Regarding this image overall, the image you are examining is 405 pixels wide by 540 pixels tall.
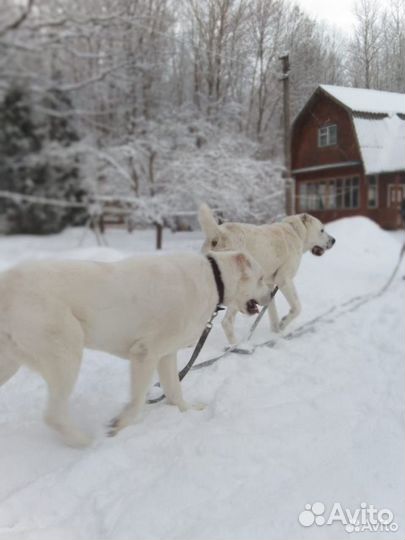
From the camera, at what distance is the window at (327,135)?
224cm

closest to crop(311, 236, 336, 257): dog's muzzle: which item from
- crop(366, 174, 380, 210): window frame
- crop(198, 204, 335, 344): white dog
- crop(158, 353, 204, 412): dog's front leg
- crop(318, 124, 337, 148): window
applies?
crop(198, 204, 335, 344): white dog

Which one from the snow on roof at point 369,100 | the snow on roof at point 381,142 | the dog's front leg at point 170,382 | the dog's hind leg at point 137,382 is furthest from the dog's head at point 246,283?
the snow on roof at point 369,100

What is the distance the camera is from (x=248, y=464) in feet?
6.00

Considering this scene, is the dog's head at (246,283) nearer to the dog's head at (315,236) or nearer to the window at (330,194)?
the window at (330,194)

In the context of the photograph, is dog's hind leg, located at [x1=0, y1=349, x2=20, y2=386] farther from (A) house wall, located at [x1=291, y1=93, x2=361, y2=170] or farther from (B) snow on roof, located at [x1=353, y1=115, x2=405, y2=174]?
(B) snow on roof, located at [x1=353, y1=115, x2=405, y2=174]

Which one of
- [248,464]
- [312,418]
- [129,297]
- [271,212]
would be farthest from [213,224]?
[248,464]

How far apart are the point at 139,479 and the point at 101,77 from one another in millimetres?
3091

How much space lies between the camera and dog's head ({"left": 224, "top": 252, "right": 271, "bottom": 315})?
8.04 feet

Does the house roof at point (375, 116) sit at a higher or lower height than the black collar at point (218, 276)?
higher

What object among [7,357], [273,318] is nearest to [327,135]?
[7,357]

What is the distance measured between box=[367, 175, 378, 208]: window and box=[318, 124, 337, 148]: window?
0.32 meters

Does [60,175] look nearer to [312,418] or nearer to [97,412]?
[97,412]

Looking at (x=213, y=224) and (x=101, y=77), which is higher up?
(x=101, y=77)

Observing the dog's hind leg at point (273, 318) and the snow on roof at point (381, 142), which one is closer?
the snow on roof at point (381, 142)
